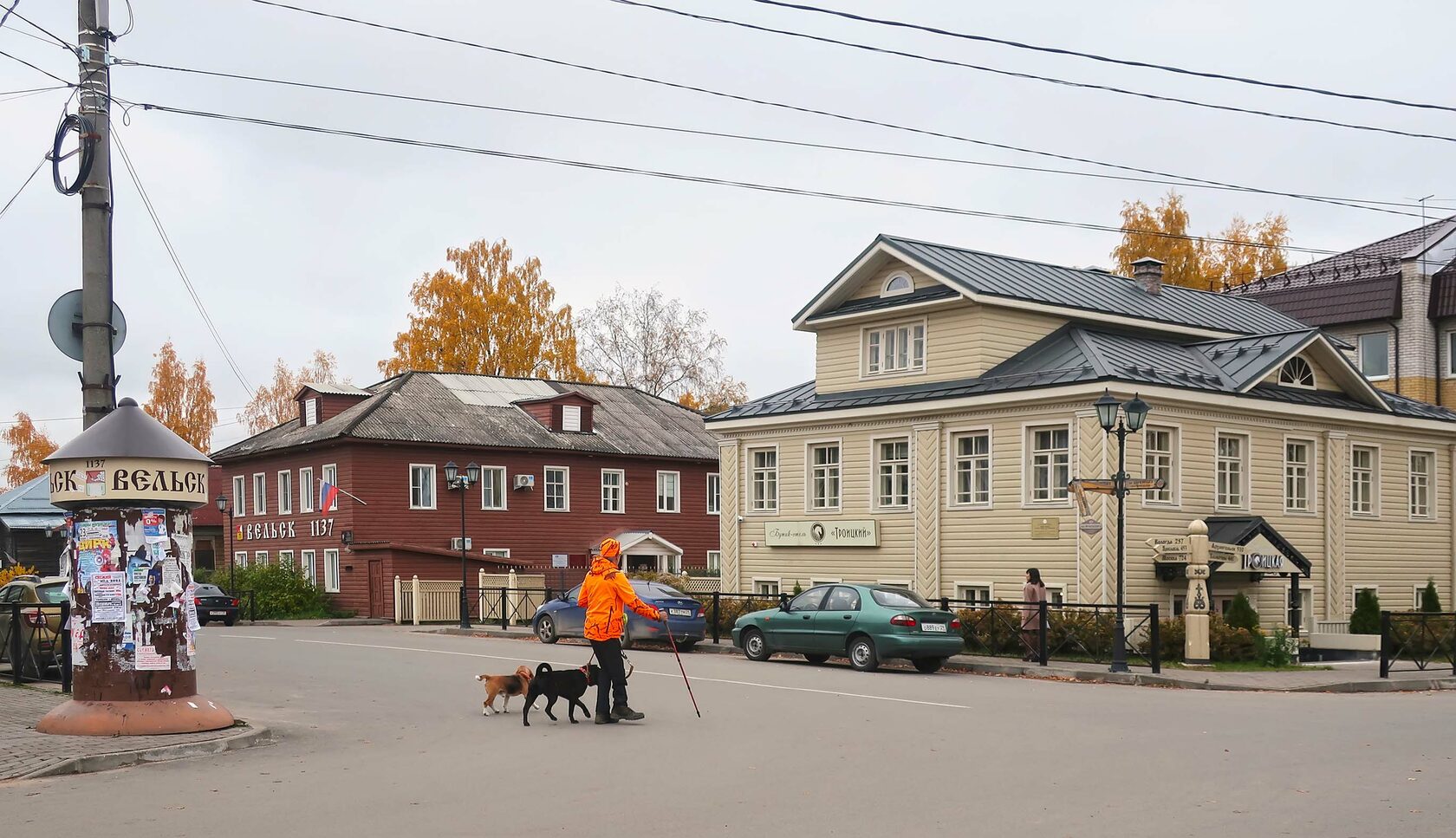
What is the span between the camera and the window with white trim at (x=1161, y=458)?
27.5 meters

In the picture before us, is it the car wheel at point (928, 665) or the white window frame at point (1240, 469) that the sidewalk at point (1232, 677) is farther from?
the white window frame at point (1240, 469)

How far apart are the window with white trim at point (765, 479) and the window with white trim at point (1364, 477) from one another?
12.9 meters

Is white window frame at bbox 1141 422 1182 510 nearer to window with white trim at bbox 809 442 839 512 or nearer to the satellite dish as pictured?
window with white trim at bbox 809 442 839 512

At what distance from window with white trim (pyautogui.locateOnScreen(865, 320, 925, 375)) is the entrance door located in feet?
61.6

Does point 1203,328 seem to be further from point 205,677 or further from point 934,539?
point 205,677

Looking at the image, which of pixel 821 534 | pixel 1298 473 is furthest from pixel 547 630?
pixel 1298 473

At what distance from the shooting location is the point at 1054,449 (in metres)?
28.0

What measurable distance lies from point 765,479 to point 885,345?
4540mm

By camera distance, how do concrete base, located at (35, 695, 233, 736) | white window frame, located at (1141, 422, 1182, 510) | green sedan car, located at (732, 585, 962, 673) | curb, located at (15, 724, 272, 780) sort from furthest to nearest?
1. white window frame, located at (1141, 422, 1182, 510)
2. green sedan car, located at (732, 585, 962, 673)
3. concrete base, located at (35, 695, 233, 736)
4. curb, located at (15, 724, 272, 780)

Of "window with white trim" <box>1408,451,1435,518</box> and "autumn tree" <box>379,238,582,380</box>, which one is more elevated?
"autumn tree" <box>379,238,582,380</box>

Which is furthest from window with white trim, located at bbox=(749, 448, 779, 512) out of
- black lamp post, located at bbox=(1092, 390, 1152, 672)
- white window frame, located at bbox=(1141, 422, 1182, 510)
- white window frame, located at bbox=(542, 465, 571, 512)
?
white window frame, located at bbox=(542, 465, 571, 512)

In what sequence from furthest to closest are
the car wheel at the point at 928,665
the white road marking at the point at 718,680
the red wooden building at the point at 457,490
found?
1. the red wooden building at the point at 457,490
2. the car wheel at the point at 928,665
3. the white road marking at the point at 718,680

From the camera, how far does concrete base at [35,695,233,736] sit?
499 inches

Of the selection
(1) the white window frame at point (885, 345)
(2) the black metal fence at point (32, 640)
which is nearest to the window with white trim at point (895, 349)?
(1) the white window frame at point (885, 345)
